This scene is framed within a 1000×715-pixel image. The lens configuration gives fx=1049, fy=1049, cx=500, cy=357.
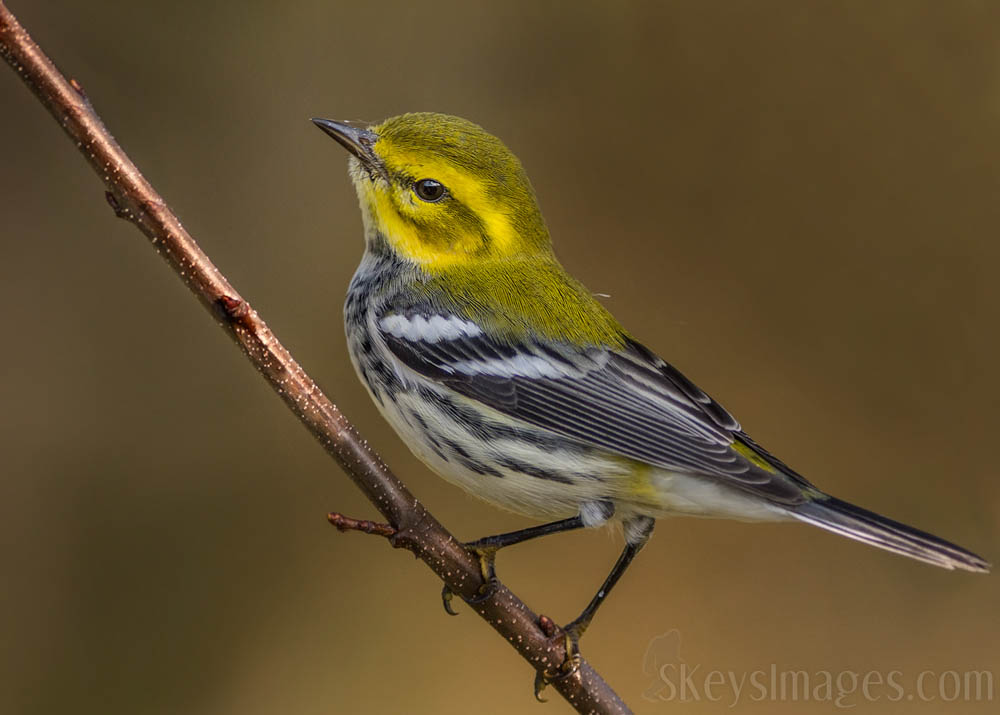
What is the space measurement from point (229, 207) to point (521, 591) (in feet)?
7.77

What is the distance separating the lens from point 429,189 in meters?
3.30

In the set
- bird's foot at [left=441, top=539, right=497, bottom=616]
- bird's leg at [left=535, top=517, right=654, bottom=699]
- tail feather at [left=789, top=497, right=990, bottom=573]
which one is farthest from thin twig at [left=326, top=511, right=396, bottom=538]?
tail feather at [left=789, top=497, right=990, bottom=573]

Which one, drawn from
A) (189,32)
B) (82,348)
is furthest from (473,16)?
(82,348)

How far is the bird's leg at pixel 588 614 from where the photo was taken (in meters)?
2.79

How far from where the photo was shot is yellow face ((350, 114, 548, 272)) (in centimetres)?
328

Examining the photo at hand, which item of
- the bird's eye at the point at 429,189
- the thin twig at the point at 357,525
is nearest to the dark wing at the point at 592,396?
the bird's eye at the point at 429,189

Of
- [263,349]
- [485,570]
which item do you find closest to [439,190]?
[263,349]

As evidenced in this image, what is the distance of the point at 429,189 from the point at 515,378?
696 mm

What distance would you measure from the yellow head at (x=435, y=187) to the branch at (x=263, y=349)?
1.03 m

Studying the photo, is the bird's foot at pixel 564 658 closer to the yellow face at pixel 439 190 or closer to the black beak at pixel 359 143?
the yellow face at pixel 439 190

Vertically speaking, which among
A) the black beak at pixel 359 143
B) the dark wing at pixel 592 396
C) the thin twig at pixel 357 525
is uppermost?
the black beak at pixel 359 143

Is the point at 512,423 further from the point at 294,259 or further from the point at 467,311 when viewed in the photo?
the point at 294,259

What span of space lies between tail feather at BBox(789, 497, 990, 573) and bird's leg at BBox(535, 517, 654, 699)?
50cm

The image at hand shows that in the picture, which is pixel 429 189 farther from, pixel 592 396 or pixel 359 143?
pixel 592 396
